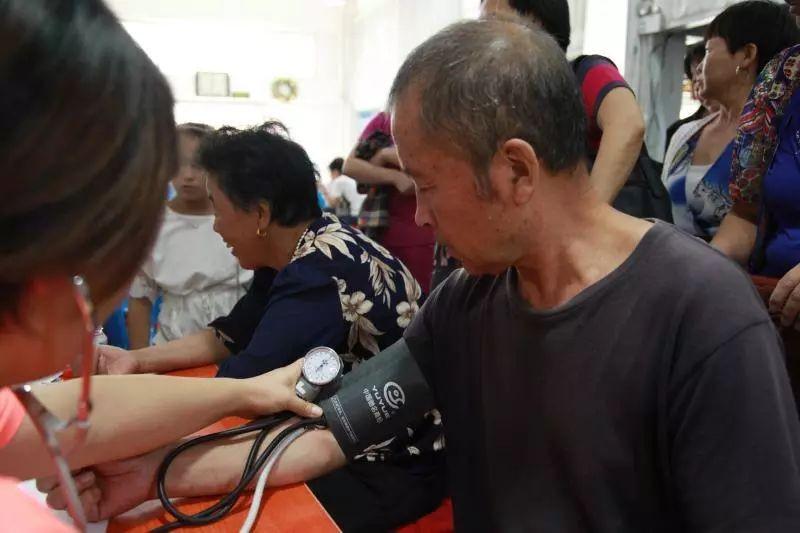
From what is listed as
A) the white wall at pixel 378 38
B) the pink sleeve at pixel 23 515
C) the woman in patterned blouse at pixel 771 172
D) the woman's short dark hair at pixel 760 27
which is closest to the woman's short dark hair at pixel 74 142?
the pink sleeve at pixel 23 515

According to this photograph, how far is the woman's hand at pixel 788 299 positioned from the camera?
3.93 ft

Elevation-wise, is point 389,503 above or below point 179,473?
below

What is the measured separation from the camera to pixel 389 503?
1203mm

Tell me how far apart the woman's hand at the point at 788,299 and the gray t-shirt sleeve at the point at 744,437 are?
56cm

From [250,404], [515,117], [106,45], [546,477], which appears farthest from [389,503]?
[106,45]

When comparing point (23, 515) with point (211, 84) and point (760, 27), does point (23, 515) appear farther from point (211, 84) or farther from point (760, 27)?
point (211, 84)

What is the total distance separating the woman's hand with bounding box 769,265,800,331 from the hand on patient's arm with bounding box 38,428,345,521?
872 millimetres

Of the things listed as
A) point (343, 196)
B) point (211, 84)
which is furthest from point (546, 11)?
point (211, 84)

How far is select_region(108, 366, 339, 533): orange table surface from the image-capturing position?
931 mm

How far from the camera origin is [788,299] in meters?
1.21

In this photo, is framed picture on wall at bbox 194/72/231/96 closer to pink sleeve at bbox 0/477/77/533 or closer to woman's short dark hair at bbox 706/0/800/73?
woman's short dark hair at bbox 706/0/800/73

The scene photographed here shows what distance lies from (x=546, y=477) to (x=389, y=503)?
0.42 metres

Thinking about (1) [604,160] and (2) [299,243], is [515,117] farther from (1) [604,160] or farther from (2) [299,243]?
(2) [299,243]

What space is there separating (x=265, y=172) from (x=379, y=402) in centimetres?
77
